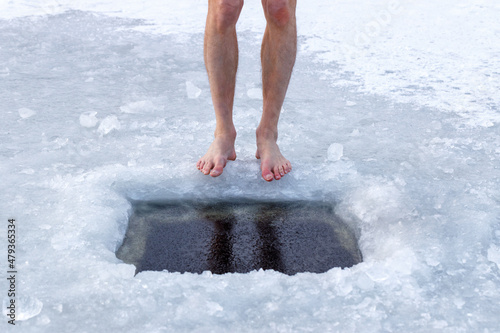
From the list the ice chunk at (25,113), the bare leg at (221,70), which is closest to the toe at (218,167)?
the bare leg at (221,70)

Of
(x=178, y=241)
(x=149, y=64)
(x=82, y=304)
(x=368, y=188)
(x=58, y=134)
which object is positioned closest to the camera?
(x=82, y=304)

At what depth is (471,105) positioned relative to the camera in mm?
2781

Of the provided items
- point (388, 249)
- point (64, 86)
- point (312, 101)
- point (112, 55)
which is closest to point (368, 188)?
point (388, 249)

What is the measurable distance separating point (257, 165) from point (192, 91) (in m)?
0.87

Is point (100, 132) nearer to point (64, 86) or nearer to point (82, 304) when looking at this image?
point (64, 86)

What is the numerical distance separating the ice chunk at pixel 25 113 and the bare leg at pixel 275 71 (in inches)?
43.9

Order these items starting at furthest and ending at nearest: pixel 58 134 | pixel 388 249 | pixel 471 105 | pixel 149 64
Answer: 1. pixel 149 64
2. pixel 471 105
3. pixel 58 134
4. pixel 388 249

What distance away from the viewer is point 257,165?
2225 millimetres

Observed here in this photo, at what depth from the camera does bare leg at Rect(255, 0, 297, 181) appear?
2104mm

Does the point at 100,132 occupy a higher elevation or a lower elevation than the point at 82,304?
lower

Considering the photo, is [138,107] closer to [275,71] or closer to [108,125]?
[108,125]

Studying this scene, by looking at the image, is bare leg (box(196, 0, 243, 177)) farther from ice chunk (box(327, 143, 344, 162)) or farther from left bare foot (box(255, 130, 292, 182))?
ice chunk (box(327, 143, 344, 162))

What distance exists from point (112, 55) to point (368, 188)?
2118mm

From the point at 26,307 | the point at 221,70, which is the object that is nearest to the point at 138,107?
the point at 221,70
